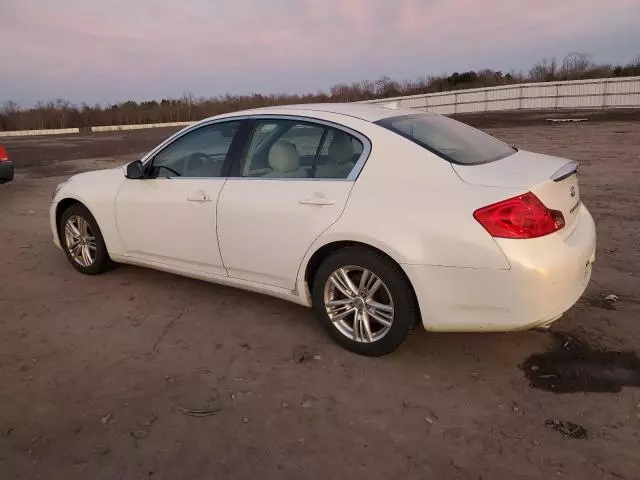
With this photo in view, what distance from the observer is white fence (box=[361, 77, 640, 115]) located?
1268 inches

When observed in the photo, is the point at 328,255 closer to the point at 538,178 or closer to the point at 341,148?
the point at 341,148

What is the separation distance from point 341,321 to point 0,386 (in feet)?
7.08

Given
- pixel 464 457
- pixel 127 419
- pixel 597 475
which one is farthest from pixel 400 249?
pixel 127 419

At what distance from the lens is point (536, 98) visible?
37031mm

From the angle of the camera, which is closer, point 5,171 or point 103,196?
point 103,196

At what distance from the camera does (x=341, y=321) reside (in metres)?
3.60

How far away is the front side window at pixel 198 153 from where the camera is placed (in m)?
4.18

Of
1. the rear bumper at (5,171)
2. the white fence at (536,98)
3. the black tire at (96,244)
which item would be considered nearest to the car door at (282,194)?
the black tire at (96,244)

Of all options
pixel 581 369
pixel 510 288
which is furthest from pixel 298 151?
pixel 581 369

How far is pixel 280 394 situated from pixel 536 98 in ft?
Result: 127

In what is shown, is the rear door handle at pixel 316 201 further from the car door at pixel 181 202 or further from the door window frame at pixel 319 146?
the car door at pixel 181 202

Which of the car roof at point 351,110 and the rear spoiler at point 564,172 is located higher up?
the car roof at point 351,110

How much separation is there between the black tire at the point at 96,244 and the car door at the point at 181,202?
16.7 inches

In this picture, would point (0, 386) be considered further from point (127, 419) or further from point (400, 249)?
point (400, 249)
